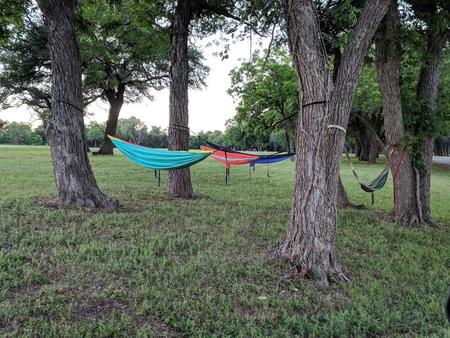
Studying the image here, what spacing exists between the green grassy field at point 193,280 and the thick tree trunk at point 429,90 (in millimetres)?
763

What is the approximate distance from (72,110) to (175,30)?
201 centimetres

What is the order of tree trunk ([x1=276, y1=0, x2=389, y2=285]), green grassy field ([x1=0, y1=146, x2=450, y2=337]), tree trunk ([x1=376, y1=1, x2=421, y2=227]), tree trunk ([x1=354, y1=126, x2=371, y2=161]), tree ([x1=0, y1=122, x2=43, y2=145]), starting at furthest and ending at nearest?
1. tree ([x1=0, y1=122, x2=43, y2=145])
2. tree trunk ([x1=354, y1=126, x2=371, y2=161])
3. tree trunk ([x1=376, y1=1, x2=421, y2=227])
4. tree trunk ([x1=276, y1=0, x2=389, y2=285])
5. green grassy field ([x1=0, y1=146, x2=450, y2=337])

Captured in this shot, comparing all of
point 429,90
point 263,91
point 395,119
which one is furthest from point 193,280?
point 263,91

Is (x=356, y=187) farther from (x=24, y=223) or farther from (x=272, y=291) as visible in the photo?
(x=24, y=223)

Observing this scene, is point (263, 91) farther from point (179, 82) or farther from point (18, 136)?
point (18, 136)

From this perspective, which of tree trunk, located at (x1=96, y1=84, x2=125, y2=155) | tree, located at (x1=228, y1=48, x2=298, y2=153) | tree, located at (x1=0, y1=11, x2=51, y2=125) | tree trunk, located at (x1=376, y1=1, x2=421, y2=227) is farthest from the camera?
tree trunk, located at (x1=96, y1=84, x2=125, y2=155)

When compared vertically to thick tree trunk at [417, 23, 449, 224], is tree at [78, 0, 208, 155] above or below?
above

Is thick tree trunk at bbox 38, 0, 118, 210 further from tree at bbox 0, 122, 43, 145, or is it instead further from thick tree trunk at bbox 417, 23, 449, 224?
tree at bbox 0, 122, 43, 145

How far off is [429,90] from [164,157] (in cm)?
356

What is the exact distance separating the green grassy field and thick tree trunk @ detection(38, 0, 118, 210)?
311 millimetres

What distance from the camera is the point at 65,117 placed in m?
3.55

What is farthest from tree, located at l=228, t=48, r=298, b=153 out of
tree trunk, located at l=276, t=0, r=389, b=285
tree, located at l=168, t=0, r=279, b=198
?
tree trunk, located at l=276, t=0, r=389, b=285

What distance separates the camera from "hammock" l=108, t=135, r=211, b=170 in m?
4.04

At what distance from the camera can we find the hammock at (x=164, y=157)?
4039 millimetres
